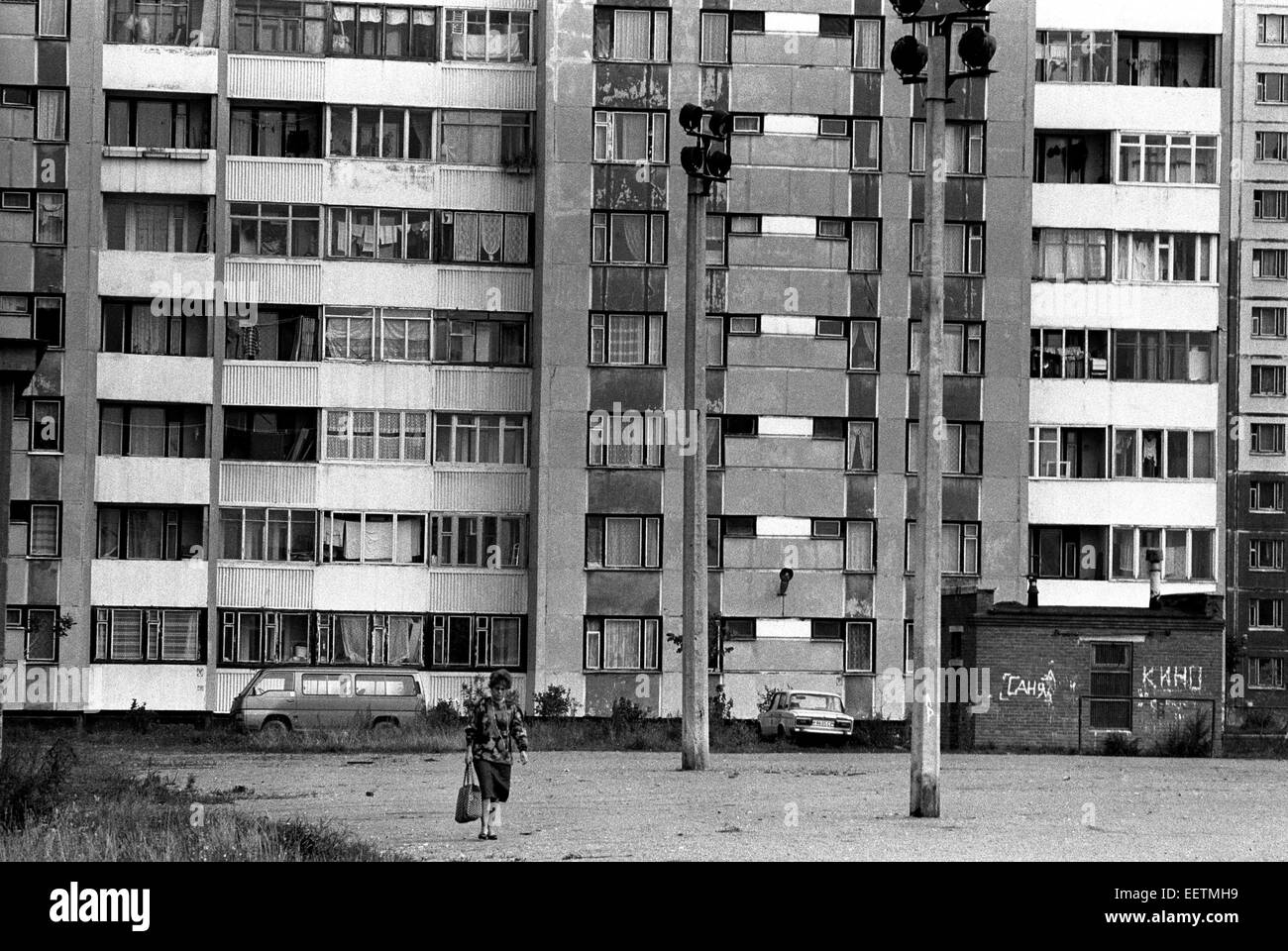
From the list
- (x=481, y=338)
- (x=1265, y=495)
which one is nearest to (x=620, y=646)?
(x=481, y=338)

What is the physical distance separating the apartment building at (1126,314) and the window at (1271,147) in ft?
122

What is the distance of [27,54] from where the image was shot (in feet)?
196

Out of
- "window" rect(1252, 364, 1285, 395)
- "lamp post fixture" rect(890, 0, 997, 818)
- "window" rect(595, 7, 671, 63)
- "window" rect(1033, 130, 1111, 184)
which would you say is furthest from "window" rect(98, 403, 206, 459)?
"window" rect(1252, 364, 1285, 395)

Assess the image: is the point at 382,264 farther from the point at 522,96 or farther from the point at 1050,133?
the point at 1050,133

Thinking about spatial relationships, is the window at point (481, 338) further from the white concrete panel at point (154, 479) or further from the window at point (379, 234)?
the white concrete panel at point (154, 479)

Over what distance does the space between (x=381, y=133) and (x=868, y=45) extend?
14043 millimetres

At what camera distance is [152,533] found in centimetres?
5994

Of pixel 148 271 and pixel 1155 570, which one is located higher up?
pixel 148 271

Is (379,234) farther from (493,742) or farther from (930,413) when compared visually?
(493,742)

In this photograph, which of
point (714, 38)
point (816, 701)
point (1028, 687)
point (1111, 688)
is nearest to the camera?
point (1028, 687)

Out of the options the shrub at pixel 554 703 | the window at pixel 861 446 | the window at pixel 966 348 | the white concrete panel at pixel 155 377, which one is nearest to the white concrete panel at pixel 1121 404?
the window at pixel 966 348

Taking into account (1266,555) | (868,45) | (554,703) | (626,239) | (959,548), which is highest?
(868,45)

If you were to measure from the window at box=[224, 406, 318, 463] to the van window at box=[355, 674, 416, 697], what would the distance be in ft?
28.6
